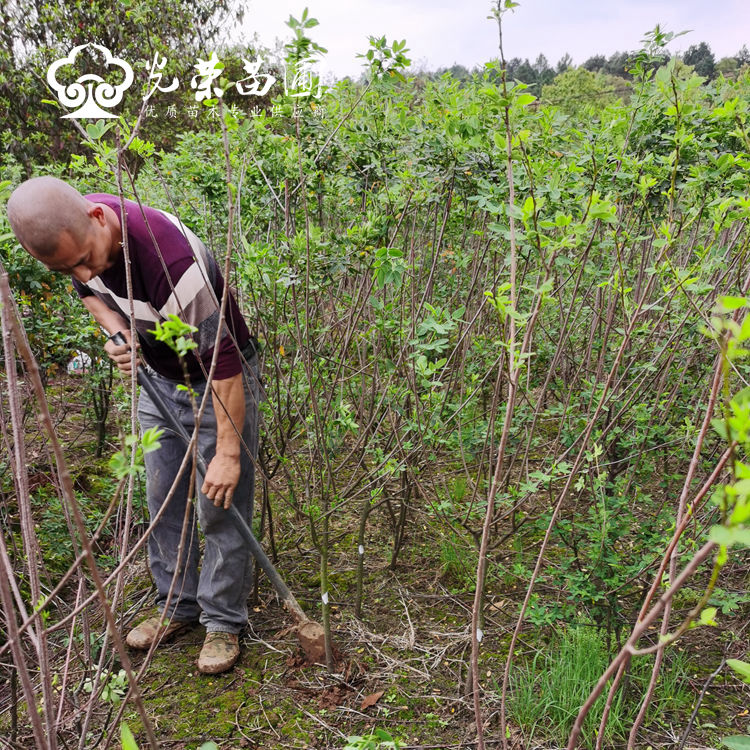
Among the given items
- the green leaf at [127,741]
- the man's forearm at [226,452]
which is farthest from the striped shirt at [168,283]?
the green leaf at [127,741]

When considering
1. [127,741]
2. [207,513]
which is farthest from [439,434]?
[127,741]

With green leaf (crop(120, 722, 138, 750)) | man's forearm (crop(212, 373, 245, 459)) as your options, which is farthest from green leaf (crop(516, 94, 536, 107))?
green leaf (crop(120, 722, 138, 750))

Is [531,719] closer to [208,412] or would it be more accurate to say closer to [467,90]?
[208,412]

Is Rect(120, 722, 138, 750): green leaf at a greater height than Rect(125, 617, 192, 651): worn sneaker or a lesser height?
greater

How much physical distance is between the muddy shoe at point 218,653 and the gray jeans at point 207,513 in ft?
0.12

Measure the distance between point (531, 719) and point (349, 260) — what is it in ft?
5.76

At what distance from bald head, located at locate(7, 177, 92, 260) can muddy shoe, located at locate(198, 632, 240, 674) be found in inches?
66.5

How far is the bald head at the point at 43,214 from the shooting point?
5.78ft

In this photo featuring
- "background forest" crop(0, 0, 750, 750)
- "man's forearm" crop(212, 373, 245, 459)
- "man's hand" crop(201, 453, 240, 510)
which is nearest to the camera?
"background forest" crop(0, 0, 750, 750)

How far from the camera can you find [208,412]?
93.8 inches

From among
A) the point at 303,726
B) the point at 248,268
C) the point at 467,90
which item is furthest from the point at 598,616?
the point at 467,90

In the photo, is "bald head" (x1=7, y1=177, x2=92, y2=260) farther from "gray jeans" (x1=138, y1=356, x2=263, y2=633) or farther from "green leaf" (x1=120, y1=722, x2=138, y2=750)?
"green leaf" (x1=120, y1=722, x2=138, y2=750)

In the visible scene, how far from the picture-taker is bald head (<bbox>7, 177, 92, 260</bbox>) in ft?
5.78

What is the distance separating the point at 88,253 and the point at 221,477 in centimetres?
92
